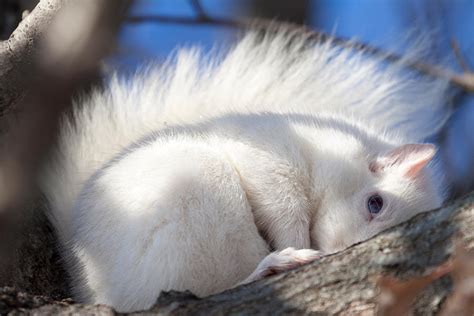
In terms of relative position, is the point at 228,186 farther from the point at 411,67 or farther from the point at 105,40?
the point at 411,67

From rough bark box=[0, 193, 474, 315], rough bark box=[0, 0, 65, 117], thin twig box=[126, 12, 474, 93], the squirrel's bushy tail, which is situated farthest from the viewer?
thin twig box=[126, 12, 474, 93]

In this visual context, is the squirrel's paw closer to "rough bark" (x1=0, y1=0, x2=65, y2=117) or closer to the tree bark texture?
the tree bark texture

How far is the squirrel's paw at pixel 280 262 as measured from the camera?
187cm

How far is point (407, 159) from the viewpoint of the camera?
234cm

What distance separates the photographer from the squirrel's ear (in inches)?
90.7

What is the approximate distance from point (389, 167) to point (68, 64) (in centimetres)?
119

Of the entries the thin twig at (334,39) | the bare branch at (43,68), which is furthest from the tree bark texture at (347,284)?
the thin twig at (334,39)

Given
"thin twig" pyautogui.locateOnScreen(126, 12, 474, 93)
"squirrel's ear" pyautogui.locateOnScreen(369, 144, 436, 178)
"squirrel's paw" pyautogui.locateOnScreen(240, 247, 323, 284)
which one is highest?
"thin twig" pyautogui.locateOnScreen(126, 12, 474, 93)

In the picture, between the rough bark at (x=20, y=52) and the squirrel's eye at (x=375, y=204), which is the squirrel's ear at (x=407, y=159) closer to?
the squirrel's eye at (x=375, y=204)

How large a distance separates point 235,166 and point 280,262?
0.45 meters

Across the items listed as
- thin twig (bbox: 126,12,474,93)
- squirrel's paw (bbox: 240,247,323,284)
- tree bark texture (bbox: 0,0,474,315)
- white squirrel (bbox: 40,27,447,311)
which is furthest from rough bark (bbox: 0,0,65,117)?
thin twig (bbox: 126,12,474,93)

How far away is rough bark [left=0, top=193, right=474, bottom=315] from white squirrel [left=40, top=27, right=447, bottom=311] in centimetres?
38

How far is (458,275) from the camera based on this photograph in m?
1.13

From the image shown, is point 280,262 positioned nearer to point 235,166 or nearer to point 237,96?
point 235,166
